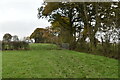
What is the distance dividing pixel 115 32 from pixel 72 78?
5.07 metres

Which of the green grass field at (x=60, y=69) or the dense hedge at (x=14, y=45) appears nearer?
the green grass field at (x=60, y=69)

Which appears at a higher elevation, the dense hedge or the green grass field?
the dense hedge

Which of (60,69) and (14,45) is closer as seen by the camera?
(60,69)

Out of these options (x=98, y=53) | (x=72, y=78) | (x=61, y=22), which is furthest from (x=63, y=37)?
(x=72, y=78)

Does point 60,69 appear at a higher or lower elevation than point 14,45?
lower

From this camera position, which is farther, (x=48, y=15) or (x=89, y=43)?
(x=48, y=15)

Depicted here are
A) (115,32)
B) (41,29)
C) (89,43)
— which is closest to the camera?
(115,32)

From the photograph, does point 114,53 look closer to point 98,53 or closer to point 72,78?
point 98,53

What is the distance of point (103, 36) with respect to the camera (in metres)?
9.48

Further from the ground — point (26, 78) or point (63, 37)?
point (63, 37)

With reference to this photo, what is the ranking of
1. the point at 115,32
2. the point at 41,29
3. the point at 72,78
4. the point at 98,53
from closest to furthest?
the point at 72,78 → the point at 115,32 → the point at 98,53 → the point at 41,29

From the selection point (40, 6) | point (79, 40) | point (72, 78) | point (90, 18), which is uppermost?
point (40, 6)

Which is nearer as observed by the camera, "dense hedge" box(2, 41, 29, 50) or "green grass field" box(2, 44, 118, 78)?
"green grass field" box(2, 44, 118, 78)

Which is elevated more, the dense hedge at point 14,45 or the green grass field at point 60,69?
the dense hedge at point 14,45
